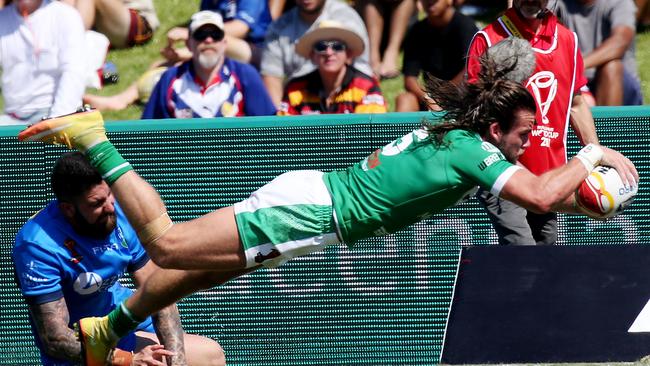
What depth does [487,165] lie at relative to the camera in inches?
197

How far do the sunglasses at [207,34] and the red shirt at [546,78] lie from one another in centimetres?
217

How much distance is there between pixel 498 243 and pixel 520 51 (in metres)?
1.13

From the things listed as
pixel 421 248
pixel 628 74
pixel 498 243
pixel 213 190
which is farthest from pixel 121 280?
pixel 628 74

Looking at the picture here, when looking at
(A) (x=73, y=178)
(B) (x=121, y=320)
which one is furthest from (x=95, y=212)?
(B) (x=121, y=320)

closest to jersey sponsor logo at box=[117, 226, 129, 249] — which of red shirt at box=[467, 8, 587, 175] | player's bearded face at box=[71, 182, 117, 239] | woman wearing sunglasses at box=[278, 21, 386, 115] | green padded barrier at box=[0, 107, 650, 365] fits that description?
player's bearded face at box=[71, 182, 117, 239]

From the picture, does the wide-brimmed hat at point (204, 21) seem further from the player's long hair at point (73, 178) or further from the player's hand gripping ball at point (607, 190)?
the player's hand gripping ball at point (607, 190)

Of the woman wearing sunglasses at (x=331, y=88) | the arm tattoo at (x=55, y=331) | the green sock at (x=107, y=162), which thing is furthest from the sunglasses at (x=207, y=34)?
the arm tattoo at (x=55, y=331)

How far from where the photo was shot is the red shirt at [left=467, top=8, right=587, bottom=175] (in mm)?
6352

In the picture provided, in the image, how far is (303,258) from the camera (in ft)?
21.9

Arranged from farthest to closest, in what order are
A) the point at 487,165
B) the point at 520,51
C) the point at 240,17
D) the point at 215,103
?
the point at 240,17, the point at 215,103, the point at 520,51, the point at 487,165

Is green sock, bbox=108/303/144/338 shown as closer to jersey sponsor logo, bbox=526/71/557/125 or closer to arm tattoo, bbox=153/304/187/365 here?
arm tattoo, bbox=153/304/187/365

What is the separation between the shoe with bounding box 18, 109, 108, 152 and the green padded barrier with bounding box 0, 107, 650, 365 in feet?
4.22

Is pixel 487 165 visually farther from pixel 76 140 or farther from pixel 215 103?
pixel 215 103

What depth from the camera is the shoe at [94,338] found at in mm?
5469
